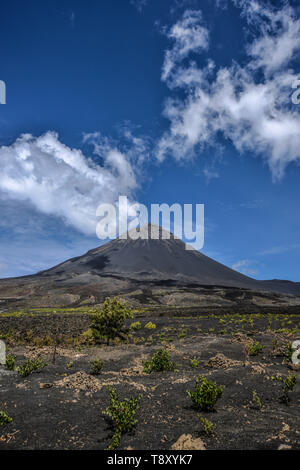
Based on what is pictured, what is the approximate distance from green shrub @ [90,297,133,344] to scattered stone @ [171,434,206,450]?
16357 mm

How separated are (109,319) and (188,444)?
1706 cm

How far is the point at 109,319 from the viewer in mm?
22188

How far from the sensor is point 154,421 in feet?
24.0

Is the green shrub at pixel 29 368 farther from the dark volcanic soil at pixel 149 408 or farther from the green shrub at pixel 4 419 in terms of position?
the green shrub at pixel 4 419

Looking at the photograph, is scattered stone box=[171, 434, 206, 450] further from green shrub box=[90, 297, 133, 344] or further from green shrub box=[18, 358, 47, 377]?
green shrub box=[90, 297, 133, 344]

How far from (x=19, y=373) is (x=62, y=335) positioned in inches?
677

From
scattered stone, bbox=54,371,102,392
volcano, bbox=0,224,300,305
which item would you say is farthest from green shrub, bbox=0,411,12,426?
volcano, bbox=0,224,300,305

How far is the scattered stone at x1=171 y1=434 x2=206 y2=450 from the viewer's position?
5.77 meters

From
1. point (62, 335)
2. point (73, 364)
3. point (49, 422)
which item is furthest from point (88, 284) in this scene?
point (49, 422)

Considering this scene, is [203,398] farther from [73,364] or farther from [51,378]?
[73,364]

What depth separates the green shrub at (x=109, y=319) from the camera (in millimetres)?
22031

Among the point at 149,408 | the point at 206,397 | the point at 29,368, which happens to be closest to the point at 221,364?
the point at 206,397

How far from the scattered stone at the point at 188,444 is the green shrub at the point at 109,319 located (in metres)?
16.4
